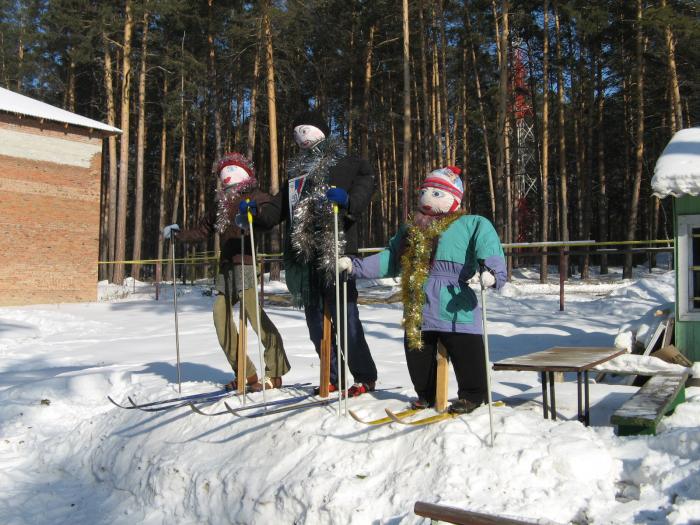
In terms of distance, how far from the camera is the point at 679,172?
17.6ft

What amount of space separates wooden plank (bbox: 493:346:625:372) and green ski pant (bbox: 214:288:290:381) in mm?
1768

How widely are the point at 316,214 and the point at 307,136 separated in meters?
0.59

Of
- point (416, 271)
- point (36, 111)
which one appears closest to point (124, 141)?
point (36, 111)

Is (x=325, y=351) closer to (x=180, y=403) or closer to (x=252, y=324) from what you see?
(x=252, y=324)

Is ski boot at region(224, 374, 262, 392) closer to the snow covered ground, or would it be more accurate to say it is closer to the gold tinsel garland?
the snow covered ground

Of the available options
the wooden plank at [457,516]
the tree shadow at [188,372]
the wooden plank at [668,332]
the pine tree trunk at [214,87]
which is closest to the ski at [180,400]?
the tree shadow at [188,372]

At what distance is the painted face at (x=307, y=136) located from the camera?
4.41m

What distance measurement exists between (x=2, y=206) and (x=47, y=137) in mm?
2328

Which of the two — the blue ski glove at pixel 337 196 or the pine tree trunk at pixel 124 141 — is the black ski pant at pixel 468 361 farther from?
the pine tree trunk at pixel 124 141

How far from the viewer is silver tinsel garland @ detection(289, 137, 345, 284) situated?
4102 mm

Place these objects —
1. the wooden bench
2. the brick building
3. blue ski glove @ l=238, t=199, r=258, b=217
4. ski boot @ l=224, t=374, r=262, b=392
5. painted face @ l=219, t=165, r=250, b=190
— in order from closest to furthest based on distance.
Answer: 1. the wooden bench
2. blue ski glove @ l=238, t=199, r=258, b=217
3. ski boot @ l=224, t=374, r=262, b=392
4. painted face @ l=219, t=165, r=250, b=190
5. the brick building

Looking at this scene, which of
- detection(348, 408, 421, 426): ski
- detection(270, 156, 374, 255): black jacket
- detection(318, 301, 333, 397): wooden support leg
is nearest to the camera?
detection(348, 408, 421, 426): ski

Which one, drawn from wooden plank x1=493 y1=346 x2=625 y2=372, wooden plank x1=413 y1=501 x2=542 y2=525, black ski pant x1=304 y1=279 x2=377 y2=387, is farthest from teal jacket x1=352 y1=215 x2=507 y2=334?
wooden plank x1=413 y1=501 x2=542 y2=525

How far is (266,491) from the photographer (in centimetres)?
320
